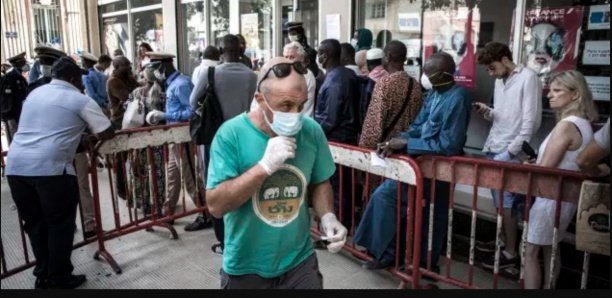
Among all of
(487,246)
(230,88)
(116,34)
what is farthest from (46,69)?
(116,34)

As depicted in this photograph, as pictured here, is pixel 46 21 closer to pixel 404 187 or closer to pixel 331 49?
pixel 331 49

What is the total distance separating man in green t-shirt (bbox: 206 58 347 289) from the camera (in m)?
1.84

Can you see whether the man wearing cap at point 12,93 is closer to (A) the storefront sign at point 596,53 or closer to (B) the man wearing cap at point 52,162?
(B) the man wearing cap at point 52,162

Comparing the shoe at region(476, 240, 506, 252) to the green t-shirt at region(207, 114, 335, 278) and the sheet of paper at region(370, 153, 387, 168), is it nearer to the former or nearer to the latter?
the sheet of paper at region(370, 153, 387, 168)

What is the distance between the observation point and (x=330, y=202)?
2.20 meters

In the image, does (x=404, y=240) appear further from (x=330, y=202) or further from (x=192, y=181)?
(x=192, y=181)

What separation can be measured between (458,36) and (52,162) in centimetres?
422

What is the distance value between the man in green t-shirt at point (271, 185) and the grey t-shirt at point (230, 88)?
2026 millimetres

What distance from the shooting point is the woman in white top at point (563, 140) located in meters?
2.81

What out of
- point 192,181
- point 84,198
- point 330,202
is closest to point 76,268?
point 84,198

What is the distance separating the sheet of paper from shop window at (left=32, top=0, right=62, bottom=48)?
1610 centimetres

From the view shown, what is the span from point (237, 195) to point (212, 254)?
2605 millimetres

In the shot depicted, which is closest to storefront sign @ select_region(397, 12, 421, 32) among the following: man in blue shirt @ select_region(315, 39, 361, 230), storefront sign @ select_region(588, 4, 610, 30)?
man in blue shirt @ select_region(315, 39, 361, 230)

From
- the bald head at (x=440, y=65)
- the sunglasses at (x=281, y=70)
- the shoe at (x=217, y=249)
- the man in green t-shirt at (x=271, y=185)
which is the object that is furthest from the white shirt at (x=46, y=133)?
the bald head at (x=440, y=65)
